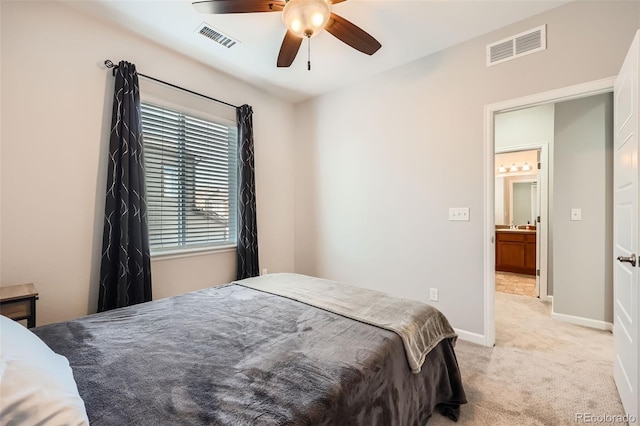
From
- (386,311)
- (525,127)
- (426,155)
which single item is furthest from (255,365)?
(525,127)

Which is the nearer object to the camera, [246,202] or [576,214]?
[576,214]

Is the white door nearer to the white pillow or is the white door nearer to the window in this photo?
the white pillow

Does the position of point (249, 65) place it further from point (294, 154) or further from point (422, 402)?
point (422, 402)

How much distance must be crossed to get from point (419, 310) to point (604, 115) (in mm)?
3000

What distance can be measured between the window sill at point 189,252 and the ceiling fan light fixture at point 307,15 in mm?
2189

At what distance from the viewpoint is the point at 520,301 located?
3.70 metres

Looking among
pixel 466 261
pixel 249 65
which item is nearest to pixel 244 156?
pixel 249 65

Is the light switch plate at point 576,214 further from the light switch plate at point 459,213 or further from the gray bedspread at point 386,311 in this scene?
the gray bedspread at point 386,311

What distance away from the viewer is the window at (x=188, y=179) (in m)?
2.60

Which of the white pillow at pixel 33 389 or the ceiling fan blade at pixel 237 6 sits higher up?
the ceiling fan blade at pixel 237 6

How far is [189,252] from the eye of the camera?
2.83 m

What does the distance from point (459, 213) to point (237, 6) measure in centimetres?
237

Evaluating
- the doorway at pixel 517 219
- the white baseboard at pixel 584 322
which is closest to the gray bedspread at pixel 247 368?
the white baseboard at pixel 584 322

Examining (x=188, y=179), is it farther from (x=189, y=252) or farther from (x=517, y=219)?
(x=517, y=219)
